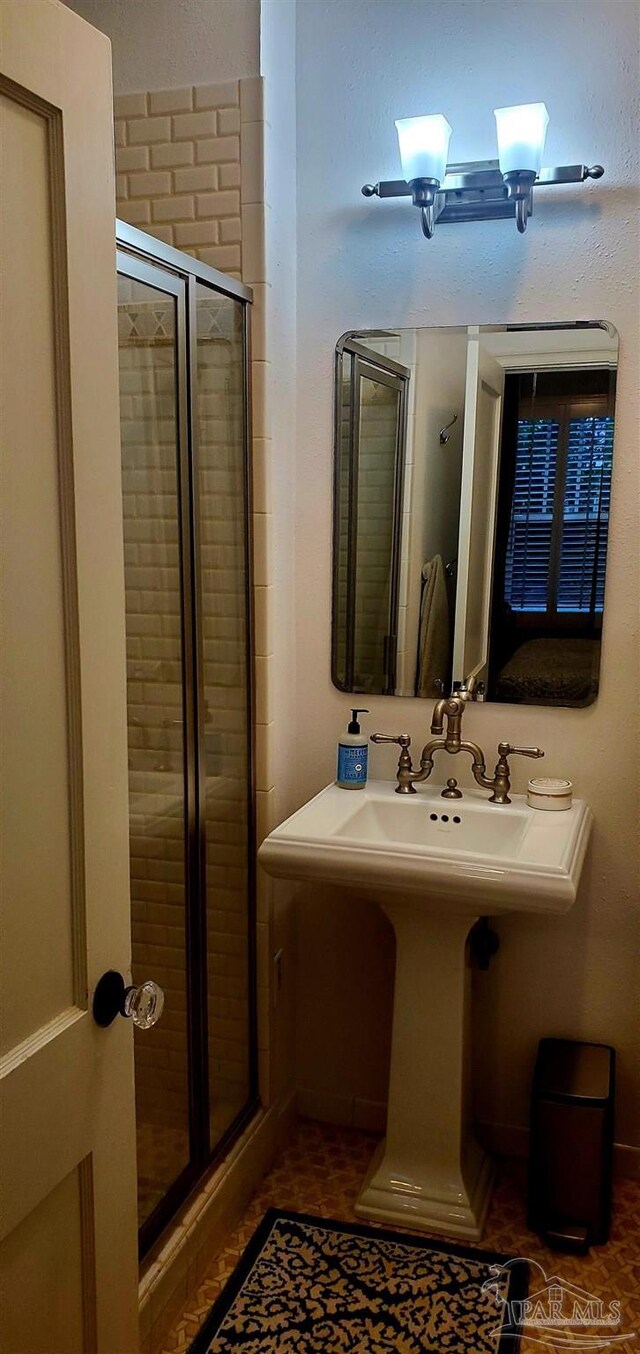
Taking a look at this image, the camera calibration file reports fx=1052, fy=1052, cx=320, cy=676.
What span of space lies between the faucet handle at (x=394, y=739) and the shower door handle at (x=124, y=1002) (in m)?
1.25

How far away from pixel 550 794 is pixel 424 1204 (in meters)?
0.93

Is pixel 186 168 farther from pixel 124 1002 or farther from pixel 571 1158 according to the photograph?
pixel 571 1158

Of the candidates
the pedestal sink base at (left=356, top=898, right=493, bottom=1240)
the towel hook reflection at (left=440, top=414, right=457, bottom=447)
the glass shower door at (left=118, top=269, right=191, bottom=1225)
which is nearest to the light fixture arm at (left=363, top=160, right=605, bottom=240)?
the towel hook reflection at (left=440, top=414, right=457, bottom=447)

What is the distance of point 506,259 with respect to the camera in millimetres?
2254

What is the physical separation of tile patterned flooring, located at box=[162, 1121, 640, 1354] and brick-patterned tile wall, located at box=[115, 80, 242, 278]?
201cm

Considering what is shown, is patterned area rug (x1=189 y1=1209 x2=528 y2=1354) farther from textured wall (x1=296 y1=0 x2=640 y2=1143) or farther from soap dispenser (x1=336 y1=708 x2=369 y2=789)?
soap dispenser (x1=336 y1=708 x2=369 y2=789)

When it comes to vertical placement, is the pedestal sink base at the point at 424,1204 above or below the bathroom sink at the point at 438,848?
below

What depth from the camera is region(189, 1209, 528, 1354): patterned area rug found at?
6.38 feet

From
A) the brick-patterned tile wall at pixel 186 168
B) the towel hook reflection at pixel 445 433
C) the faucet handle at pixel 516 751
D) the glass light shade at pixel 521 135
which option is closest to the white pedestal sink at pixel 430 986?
the faucet handle at pixel 516 751

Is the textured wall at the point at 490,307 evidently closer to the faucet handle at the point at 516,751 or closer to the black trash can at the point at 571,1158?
the faucet handle at the point at 516,751

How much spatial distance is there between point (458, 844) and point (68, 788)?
1334mm

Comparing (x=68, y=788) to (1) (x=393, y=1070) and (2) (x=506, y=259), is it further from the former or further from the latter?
(2) (x=506, y=259)

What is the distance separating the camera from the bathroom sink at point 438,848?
190cm

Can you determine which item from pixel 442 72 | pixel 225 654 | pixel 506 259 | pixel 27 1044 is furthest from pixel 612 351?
pixel 27 1044
